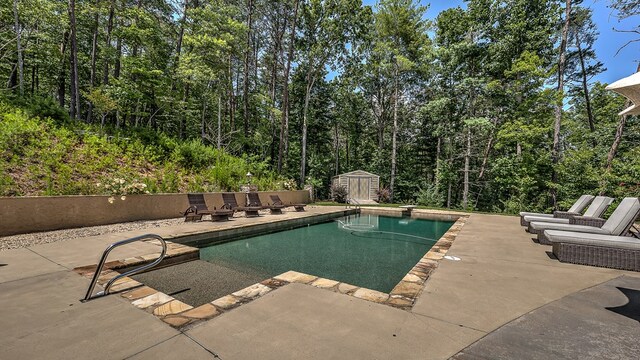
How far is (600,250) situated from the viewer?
3730mm

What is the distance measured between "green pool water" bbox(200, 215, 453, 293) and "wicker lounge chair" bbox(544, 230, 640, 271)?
7.29ft

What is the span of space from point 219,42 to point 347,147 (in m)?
14.9

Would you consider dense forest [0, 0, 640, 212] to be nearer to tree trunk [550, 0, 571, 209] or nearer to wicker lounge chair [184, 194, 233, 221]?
tree trunk [550, 0, 571, 209]

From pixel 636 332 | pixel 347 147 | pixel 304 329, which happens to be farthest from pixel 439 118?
pixel 304 329

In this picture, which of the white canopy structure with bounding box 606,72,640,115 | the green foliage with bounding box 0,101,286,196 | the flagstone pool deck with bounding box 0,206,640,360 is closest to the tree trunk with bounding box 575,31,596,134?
the flagstone pool deck with bounding box 0,206,640,360

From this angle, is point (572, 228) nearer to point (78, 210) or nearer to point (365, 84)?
point (78, 210)

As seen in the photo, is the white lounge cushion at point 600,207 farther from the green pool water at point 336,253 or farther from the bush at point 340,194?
the bush at point 340,194

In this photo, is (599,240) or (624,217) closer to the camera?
(599,240)

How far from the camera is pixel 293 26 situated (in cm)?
1623

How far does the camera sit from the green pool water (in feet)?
13.8

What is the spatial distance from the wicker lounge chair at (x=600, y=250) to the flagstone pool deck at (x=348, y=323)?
15.6 inches

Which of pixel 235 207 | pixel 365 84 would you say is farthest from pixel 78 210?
pixel 365 84

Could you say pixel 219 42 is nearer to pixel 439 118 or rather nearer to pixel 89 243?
pixel 89 243

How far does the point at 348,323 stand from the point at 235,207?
273 inches
